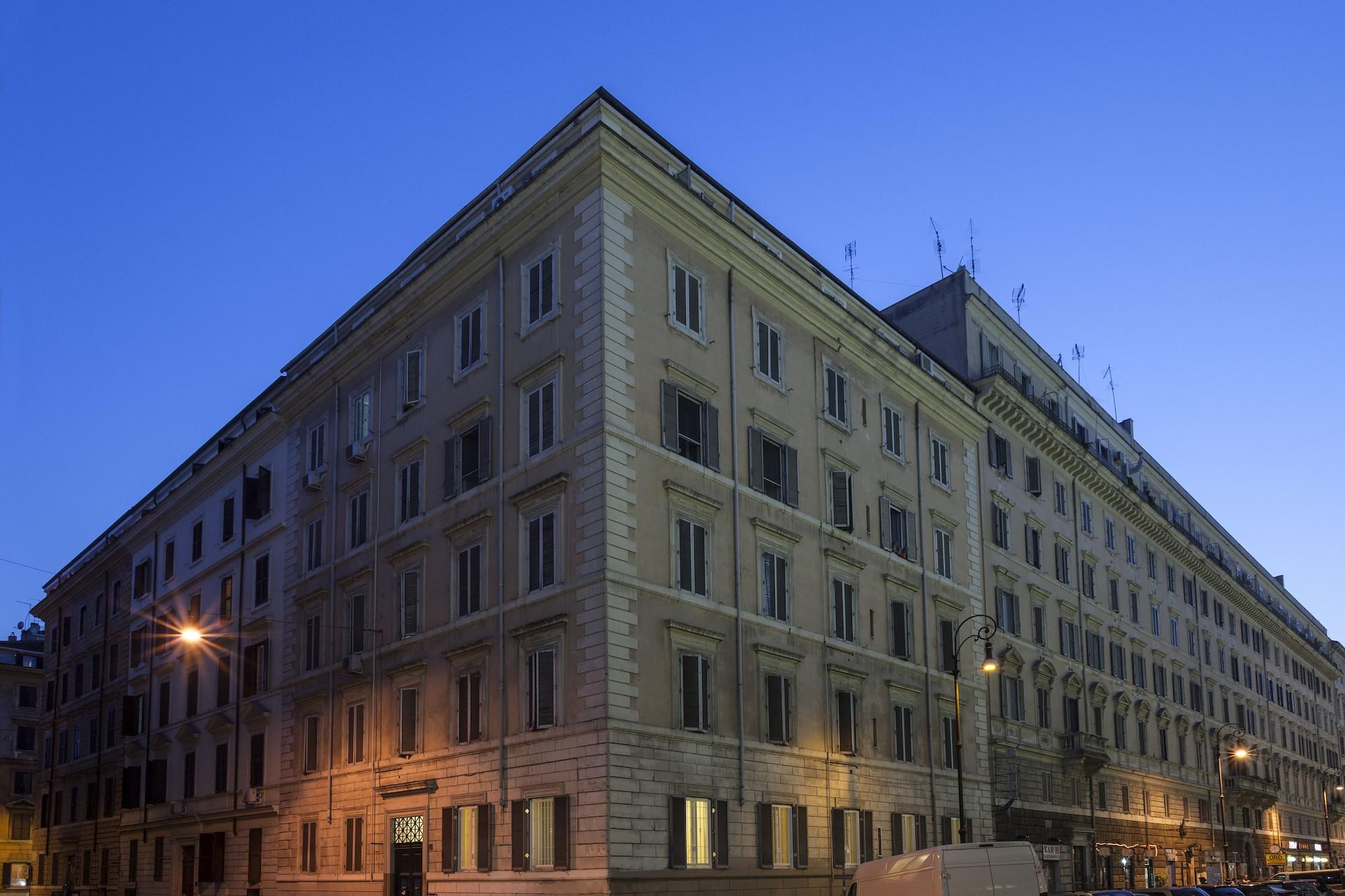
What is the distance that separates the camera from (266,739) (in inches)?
1759

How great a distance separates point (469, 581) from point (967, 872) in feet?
49.9

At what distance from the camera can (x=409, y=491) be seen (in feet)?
128

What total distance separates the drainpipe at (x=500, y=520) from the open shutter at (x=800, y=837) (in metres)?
8.37

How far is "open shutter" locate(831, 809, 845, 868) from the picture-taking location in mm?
37281

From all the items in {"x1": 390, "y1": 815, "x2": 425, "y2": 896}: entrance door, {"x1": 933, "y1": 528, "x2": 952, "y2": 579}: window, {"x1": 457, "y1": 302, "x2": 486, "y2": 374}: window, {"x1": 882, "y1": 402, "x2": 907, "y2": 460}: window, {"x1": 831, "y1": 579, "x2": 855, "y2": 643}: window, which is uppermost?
{"x1": 457, "y1": 302, "x2": 486, "y2": 374}: window

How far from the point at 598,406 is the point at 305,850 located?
19.1 m

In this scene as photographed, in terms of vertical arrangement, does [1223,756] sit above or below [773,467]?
below

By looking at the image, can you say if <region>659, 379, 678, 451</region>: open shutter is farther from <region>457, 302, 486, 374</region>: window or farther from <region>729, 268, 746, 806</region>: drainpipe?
<region>457, 302, 486, 374</region>: window

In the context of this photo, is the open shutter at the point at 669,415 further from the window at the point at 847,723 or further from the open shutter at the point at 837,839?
the open shutter at the point at 837,839

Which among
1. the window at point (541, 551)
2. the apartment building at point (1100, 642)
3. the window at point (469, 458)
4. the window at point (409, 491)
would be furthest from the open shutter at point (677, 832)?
the apartment building at point (1100, 642)

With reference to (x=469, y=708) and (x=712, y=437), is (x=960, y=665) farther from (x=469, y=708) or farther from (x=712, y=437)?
(x=469, y=708)

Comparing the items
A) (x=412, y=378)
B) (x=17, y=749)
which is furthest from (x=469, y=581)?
(x=17, y=749)

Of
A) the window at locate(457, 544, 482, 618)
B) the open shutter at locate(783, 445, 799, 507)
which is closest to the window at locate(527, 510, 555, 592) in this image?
the window at locate(457, 544, 482, 618)

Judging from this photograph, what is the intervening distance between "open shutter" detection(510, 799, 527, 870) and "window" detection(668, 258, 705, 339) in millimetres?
12994
